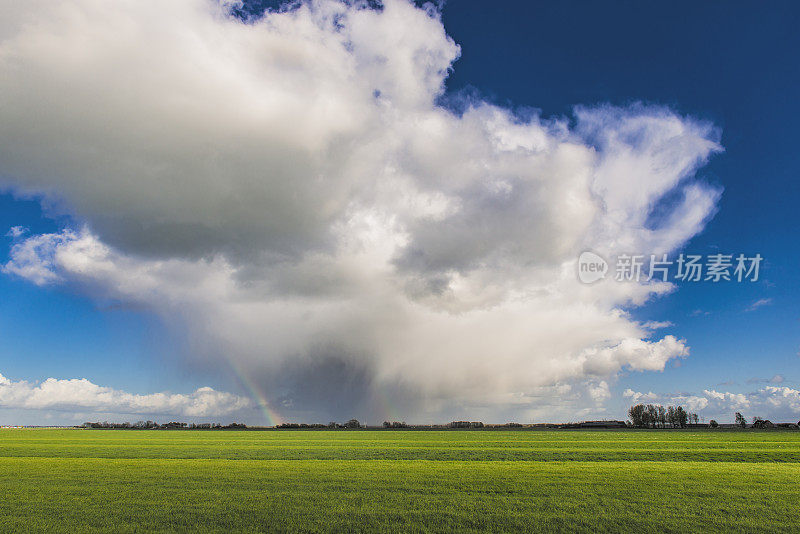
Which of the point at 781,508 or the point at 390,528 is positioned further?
the point at 781,508

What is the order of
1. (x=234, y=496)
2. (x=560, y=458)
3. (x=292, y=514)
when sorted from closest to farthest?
1. (x=292, y=514)
2. (x=234, y=496)
3. (x=560, y=458)

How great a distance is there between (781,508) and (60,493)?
30.2 meters

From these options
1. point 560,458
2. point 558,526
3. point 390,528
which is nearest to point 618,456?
point 560,458

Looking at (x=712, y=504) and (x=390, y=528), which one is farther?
(x=712, y=504)

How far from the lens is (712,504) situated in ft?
58.2

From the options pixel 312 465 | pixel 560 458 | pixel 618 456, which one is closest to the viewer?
pixel 312 465

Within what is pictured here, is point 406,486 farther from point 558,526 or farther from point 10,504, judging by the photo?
point 10,504

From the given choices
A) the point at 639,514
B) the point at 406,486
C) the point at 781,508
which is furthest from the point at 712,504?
the point at 406,486

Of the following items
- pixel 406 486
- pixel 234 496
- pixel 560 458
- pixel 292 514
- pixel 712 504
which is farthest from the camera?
pixel 560 458

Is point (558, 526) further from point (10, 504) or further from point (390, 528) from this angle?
point (10, 504)

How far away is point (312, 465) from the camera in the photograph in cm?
3000

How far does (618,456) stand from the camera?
40125mm

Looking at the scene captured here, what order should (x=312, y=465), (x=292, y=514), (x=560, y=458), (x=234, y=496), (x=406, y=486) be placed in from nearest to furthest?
(x=292, y=514) → (x=234, y=496) → (x=406, y=486) → (x=312, y=465) → (x=560, y=458)

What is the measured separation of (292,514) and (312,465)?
48.4 feet
